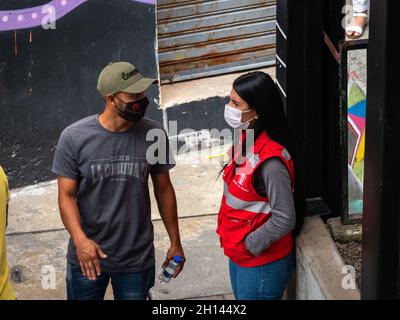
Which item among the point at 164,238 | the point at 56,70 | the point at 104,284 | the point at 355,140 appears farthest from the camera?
the point at 56,70

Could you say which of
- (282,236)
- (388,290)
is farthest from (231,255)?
(388,290)

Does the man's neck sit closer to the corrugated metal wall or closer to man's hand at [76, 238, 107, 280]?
man's hand at [76, 238, 107, 280]

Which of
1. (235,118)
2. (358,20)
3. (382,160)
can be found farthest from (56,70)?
(382,160)

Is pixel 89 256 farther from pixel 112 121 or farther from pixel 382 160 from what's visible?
pixel 382 160

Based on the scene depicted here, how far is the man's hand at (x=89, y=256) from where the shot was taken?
11.9ft

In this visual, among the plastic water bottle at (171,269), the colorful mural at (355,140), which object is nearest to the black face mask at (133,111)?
the plastic water bottle at (171,269)

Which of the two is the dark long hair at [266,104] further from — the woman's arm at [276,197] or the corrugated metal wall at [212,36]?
the corrugated metal wall at [212,36]

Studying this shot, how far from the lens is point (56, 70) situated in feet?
22.3

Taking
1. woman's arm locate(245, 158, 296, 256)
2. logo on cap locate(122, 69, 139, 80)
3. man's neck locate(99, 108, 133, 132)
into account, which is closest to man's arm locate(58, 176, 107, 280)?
man's neck locate(99, 108, 133, 132)

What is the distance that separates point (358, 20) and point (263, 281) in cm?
403

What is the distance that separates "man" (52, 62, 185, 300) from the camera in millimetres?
3656

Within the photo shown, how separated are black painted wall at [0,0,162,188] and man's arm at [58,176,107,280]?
3188 mm

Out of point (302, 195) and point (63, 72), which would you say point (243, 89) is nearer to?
point (302, 195)

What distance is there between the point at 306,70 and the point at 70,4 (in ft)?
10.3
